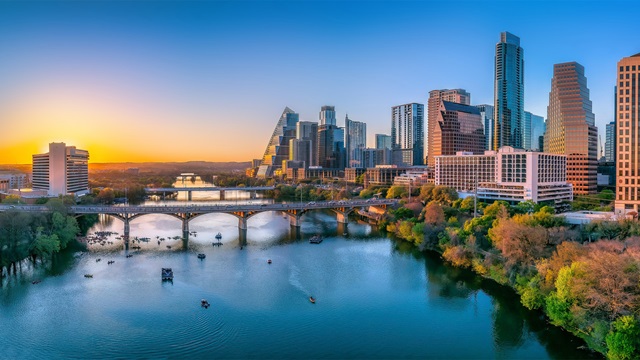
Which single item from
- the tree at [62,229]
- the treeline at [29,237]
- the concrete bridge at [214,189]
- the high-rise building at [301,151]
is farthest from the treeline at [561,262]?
the high-rise building at [301,151]

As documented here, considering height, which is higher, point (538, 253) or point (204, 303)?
point (538, 253)

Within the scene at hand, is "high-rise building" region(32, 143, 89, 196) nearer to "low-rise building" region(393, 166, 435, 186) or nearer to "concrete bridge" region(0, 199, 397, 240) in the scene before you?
"concrete bridge" region(0, 199, 397, 240)

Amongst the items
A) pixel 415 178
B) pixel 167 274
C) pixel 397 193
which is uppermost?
pixel 415 178

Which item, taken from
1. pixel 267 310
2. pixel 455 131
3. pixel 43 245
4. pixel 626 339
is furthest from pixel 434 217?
pixel 455 131

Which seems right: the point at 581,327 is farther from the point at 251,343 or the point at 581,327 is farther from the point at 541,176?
the point at 541,176

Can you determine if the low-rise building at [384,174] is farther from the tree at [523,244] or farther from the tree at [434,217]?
the tree at [523,244]

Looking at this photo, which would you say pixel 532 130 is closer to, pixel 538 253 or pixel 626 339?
pixel 538 253
